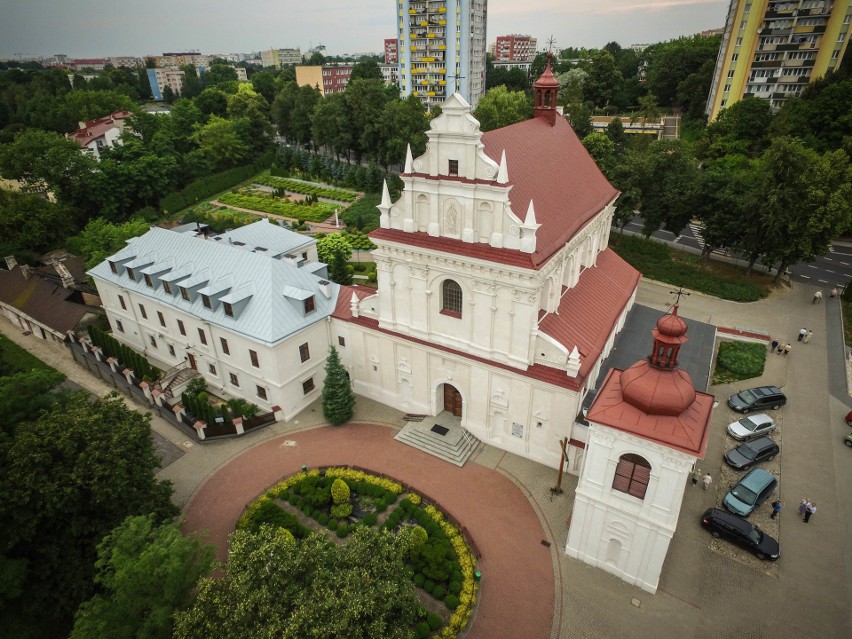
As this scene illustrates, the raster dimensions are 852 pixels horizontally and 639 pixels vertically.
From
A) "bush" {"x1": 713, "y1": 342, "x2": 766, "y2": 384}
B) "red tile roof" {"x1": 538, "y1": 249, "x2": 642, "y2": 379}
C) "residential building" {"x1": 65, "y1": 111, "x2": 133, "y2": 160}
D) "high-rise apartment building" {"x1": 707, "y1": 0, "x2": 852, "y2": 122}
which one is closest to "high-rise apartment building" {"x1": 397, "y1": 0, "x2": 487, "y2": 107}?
"high-rise apartment building" {"x1": 707, "y1": 0, "x2": 852, "y2": 122}

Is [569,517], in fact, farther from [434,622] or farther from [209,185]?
[209,185]

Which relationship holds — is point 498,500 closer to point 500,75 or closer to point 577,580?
point 577,580

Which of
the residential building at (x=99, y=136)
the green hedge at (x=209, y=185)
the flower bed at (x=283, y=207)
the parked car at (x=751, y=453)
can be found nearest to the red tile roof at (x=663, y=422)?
the parked car at (x=751, y=453)

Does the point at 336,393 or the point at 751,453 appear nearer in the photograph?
the point at 751,453

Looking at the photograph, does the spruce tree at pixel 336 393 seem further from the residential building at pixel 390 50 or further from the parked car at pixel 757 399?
the residential building at pixel 390 50

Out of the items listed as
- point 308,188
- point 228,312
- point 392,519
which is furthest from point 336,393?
point 308,188

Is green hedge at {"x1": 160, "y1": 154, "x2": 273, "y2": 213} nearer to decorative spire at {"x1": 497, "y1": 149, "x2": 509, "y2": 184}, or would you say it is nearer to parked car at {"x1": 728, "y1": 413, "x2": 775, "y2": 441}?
decorative spire at {"x1": 497, "y1": 149, "x2": 509, "y2": 184}

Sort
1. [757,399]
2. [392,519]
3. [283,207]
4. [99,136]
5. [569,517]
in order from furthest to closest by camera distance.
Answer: [99,136] < [283,207] < [757,399] < [569,517] < [392,519]
